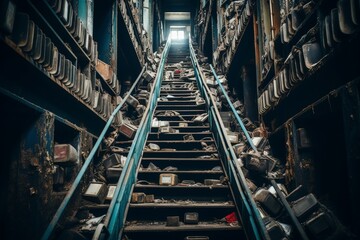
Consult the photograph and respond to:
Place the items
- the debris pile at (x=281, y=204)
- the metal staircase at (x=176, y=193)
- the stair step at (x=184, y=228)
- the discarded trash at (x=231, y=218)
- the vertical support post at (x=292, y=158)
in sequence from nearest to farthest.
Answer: the debris pile at (x=281, y=204) → the metal staircase at (x=176, y=193) → the stair step at (x=184, y=228) → the discarded trash at (x=231, y=218) → the vertical support post at (x=292, y=158)

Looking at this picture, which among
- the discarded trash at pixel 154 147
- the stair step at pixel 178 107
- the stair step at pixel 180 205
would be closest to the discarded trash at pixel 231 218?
the stair step at pixel 180 205

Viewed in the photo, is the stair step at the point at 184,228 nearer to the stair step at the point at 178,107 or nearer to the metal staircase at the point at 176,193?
the metal staircase at the point at 176,193

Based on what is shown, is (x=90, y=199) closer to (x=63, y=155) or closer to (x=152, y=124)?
(x=63, y=155)

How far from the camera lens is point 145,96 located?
9016 millimetres

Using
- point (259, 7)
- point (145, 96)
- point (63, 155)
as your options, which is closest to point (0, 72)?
point (63, 155)

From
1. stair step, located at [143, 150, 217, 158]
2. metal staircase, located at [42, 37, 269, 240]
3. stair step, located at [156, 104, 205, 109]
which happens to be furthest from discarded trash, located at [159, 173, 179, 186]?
stair step, located at [156, 104, 205, 109]

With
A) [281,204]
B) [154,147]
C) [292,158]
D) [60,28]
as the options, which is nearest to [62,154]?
[60,28]

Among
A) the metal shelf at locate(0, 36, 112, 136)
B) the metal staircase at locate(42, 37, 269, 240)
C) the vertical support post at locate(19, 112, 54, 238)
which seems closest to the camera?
the metal shelf at locate(0, 36, 112, 136)

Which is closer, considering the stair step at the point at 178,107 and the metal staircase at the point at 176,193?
the metal staircase at the point at 176,193

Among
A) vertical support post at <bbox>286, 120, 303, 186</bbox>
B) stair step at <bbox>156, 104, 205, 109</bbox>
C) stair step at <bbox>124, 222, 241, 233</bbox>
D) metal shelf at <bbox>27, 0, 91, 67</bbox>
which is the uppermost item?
metal shelf at <bbox>27, 0, 91, 67</bbox>

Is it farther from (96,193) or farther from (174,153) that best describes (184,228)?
(174,153)

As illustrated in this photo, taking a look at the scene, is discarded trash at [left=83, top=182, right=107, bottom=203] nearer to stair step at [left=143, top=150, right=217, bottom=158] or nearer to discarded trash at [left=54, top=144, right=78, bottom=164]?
discarded trash at [left=54, top=144, right=78, bottom=164]

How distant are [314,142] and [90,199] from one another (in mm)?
3319

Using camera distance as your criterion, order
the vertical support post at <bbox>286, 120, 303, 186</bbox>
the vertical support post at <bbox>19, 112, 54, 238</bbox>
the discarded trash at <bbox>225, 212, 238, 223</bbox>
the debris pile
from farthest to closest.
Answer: the vertical support post at <bbox>286, 120, 303, 186</bbox> < the discarded trash at <bbox>225, 212, 238, 223</bbox> < the debris pile < the vertical support post at <bbox>19, 112, 54, 238</bbox>
